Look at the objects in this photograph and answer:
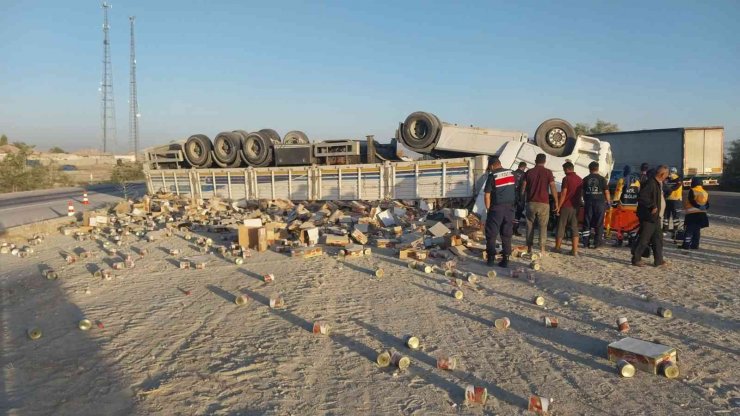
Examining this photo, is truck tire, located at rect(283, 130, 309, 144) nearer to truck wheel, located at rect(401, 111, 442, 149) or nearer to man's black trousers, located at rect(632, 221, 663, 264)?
truck wheel, located at rect(401, 111, 442, 149)

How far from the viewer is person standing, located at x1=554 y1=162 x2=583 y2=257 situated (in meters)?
7.84

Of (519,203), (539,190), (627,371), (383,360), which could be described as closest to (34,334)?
(383,360)

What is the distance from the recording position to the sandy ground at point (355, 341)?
3307mm

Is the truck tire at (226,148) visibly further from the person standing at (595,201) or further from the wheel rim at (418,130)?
the person standing at (595,201)

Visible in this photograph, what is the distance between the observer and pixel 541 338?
4.36 metres

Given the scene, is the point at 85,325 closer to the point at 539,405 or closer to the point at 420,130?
the point at 539,405

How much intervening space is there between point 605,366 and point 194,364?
133 inches

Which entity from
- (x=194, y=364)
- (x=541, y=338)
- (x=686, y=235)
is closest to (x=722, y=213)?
(x=686, y=235)

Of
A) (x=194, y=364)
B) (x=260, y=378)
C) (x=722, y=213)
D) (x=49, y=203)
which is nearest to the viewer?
(x=260, y=378)

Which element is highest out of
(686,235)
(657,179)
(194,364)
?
(657,179)

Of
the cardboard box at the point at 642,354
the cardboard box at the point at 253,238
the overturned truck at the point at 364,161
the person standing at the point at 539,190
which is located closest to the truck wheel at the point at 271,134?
the overturned truck at the point at 364,161

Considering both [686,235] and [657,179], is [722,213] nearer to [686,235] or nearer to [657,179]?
[686,235]

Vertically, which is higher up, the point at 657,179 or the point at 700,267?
the point at 657,179

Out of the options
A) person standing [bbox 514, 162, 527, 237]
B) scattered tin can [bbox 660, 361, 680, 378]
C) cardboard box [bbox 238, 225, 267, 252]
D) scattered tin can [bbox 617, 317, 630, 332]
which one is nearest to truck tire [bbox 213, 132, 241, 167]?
cardboard box [bbox 238, 225, 267, 252]
